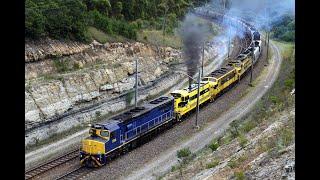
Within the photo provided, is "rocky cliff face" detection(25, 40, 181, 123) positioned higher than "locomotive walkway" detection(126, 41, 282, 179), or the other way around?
"rocky cliff face" detection(25, 40, 181, 123)

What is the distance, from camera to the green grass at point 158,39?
44216 mm

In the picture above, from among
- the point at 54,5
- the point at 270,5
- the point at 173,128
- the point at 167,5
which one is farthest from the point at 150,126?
the point at 270,5

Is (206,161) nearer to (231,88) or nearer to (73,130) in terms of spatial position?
(73,130)

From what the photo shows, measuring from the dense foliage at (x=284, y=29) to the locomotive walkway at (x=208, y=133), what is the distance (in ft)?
73.0

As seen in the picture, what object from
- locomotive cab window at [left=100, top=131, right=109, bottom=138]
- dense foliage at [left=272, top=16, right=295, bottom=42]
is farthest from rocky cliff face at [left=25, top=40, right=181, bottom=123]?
dense foliage at [left=272, top=16, right=295, bottom=42]

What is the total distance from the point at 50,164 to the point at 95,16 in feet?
66.8

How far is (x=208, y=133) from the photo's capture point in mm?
26047

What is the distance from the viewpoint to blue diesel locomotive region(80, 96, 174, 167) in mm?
20922

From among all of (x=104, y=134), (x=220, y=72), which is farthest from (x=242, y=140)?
(x=220, y=72)

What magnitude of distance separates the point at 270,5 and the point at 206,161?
67.2 m

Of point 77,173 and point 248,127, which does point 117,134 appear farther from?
point 248,127

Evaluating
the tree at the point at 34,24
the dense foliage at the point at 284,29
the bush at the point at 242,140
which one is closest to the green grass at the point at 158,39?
the tree at the point at 34,24

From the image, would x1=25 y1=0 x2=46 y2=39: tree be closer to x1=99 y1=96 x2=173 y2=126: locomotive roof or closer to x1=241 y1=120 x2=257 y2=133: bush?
x1=99 y1=96 x2=173 y2=126: locomotive roof

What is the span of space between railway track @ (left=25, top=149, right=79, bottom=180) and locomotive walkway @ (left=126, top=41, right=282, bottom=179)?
Result: 3683 mm
